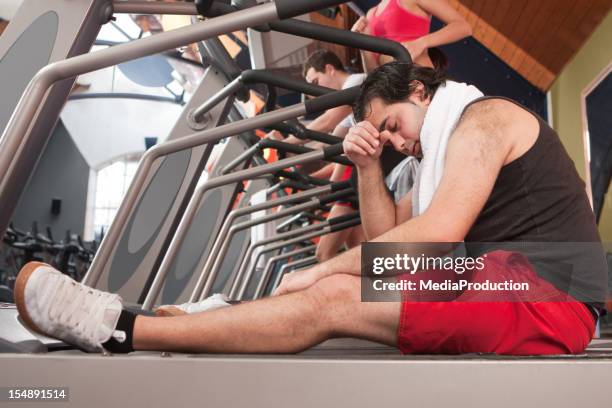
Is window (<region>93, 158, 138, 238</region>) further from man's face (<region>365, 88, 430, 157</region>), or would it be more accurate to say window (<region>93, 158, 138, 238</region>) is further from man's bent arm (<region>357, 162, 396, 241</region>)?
man's face (<region>365, 88, 430, 157</region>)

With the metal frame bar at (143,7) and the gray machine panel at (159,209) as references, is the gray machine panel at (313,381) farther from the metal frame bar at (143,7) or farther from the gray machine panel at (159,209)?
the gray machine panel at (159,209)

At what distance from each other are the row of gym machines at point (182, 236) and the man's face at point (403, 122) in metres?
0.28

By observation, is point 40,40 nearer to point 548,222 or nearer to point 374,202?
point 374,202

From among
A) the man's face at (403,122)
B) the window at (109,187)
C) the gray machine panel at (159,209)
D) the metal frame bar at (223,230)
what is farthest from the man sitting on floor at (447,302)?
the window at (109,187)

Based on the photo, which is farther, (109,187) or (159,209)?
(109,187)

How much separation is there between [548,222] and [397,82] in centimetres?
49

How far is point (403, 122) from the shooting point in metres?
1.54

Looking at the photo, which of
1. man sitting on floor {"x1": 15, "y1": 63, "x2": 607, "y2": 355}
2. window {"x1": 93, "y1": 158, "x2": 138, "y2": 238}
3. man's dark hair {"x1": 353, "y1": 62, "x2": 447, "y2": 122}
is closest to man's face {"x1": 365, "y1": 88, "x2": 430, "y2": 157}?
man's dark hair {"x1": 353, "y1": 62, "x2": 447, "y2": 122}

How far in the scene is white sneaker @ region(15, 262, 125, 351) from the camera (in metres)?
1.15

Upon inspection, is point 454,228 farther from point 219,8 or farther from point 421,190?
point 219,8

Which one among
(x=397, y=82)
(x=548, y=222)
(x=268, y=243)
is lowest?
(x=548, y=222)

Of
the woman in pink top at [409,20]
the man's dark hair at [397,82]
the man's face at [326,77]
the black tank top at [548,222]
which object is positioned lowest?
the black tank top at [548,222]

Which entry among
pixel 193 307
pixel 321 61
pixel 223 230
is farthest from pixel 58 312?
pixel 321 61

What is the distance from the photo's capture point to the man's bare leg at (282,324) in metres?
1.22
